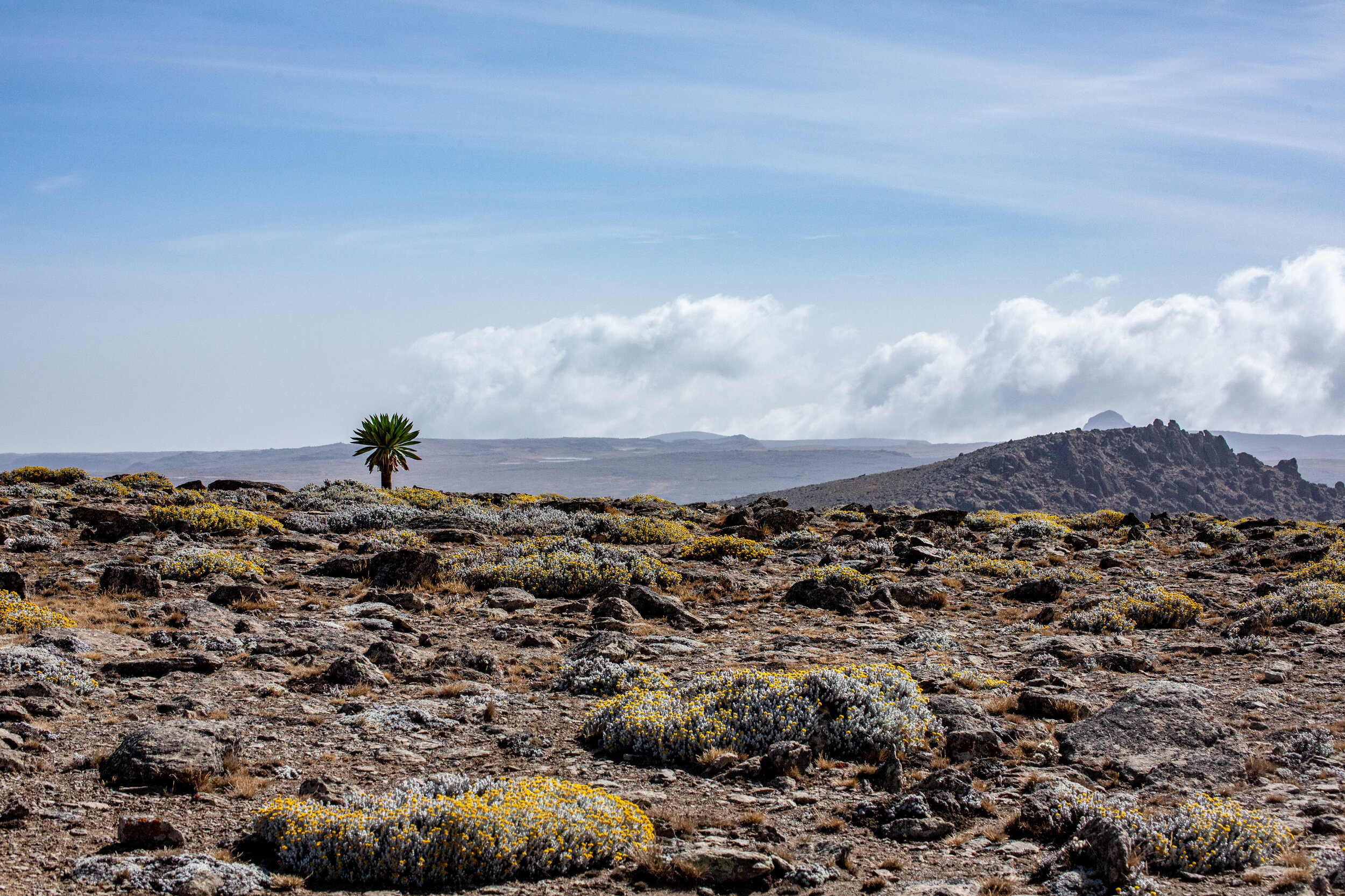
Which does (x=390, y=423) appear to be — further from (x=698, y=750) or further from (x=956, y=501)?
(x=956, y=501)

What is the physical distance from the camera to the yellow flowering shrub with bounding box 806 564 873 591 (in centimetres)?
1941

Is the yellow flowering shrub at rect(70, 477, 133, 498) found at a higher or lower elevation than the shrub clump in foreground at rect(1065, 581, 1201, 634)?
higher

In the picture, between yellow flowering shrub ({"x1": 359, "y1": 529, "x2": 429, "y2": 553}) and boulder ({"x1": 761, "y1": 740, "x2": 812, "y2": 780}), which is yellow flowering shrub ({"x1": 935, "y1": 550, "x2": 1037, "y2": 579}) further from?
boulder ({"x1": 761, "y1": 740, "x2": 812, "y2": 780})

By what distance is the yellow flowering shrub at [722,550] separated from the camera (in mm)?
24562

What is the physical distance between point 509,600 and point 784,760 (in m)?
9.44

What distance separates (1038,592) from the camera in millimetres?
19703

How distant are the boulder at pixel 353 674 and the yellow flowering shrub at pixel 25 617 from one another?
14.2 ft

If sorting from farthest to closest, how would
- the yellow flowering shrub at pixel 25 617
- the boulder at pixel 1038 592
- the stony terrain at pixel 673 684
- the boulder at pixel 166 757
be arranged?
the boulder at pixel 1038 592 < the yellow flowering shrub at pixel 25 617 < the boulder at pixel 166 757 < the stony terrain at pixel 673 684

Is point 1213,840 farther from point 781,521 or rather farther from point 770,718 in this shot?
point 781,521

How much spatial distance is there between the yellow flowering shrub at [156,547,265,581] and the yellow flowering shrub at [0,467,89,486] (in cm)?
1953

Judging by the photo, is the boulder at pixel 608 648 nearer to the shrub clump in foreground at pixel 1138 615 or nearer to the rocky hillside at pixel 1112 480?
the shrub clump in foreground at pixel 1138 615

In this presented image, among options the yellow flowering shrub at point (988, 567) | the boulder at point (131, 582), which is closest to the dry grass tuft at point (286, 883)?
the boulder at point (131, 582)

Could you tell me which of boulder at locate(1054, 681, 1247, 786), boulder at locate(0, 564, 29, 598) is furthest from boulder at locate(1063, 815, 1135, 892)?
boulder at locate(0, 564, 29, 598)

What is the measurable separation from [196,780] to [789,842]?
513 centimetres
